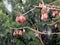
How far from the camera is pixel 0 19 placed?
98.9 inches

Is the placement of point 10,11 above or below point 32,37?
above

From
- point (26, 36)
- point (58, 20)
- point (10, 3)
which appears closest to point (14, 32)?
point (26, 36)

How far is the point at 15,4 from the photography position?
2875 mm

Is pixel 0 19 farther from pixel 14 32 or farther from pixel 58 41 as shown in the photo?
pixel 58 41

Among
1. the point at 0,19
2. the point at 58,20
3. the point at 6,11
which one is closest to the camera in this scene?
the point at 58,20

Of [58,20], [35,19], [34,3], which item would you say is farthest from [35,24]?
[58,20]

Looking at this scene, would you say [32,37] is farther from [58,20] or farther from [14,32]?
[58,20]

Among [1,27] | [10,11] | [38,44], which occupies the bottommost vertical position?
[38,44]

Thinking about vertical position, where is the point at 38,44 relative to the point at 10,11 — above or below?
below

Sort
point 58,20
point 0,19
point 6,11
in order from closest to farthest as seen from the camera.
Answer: point 58,20, point 0,19, point 6,11

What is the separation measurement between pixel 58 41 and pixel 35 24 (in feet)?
1.14

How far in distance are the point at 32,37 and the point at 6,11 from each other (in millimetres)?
447

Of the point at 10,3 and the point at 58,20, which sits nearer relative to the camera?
the point at 58,20

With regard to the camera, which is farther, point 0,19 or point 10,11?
point 10,11
